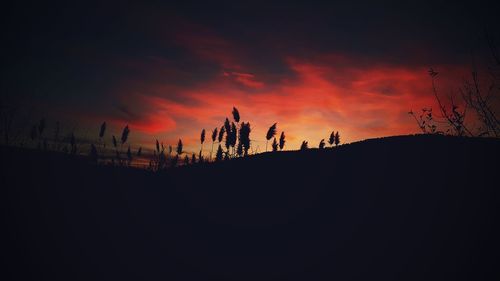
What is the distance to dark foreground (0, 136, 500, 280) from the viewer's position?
7.76m

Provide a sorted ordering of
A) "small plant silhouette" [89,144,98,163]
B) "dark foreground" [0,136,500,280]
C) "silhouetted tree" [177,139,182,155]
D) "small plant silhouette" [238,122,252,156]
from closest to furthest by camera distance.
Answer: "dark foreground" [0,136,500,280] < "small plant silhouette" [238,122,252,156] < "small plant silhouette" [89,144,98,163] < "silhouetted tree" [177,139,182,155]

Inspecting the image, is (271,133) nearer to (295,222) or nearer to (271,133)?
(271,133)

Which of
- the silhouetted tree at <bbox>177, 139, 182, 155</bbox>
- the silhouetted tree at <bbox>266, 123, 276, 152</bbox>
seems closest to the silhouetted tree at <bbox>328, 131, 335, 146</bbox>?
the silhouetted tree at <bbox>266, 123, 276, 152</bbox>

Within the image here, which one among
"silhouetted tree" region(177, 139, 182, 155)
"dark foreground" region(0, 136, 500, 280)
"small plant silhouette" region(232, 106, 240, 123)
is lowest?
"dark foreground" region(0, 136, 500, 280)

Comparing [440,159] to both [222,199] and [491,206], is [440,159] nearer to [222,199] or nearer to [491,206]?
[491,206]

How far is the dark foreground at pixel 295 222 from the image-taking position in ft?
25.5

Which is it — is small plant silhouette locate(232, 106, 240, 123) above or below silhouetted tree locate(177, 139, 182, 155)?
above

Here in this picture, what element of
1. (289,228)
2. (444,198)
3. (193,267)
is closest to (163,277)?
(193,267)

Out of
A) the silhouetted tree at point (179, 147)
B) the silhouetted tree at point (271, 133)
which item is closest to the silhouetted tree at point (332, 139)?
the silhouetted tree at point (271, 133)

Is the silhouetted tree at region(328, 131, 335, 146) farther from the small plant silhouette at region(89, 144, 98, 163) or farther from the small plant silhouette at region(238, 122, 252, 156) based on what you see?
the small plant silhouette at region(89, 144, 98, 163)

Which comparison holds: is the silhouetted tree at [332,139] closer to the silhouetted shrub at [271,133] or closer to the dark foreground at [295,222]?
the silhouetted shrub at [271,133]

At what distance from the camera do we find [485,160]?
9586 millimetres

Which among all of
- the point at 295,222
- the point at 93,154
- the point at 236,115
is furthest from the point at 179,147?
the point at 295,222

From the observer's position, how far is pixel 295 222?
1074 centimetres
